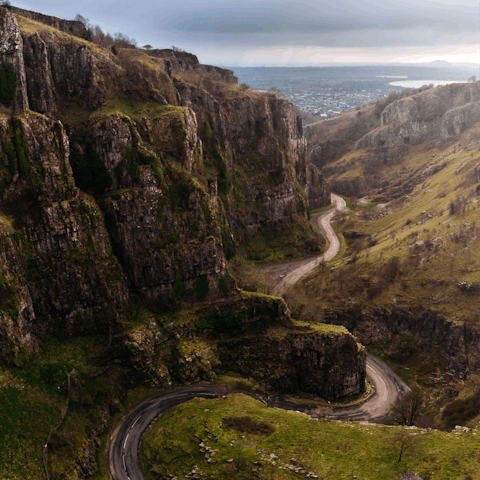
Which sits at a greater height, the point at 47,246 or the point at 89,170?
the point at 89,170

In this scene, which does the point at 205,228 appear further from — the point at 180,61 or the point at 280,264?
the point at 180,61

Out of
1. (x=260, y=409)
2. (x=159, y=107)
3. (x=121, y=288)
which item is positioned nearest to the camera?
(x=260, y=409)

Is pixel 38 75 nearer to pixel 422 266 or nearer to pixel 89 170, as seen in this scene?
pixel 89 170

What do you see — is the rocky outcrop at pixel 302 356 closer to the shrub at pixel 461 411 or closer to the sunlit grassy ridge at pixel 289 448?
the sunlit grassy ridge at pixel 289 448

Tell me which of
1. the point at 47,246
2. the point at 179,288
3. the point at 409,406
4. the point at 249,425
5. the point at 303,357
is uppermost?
the point at 47,246

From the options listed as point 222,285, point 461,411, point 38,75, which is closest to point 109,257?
point 222,285

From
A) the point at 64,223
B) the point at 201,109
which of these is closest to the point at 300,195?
the point at 201,109

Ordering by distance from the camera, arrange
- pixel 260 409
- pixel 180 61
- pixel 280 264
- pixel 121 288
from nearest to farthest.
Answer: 1. pixel 260 409
2. pixel 121 288
3. pixel 280 264
4. pixel 180 61
